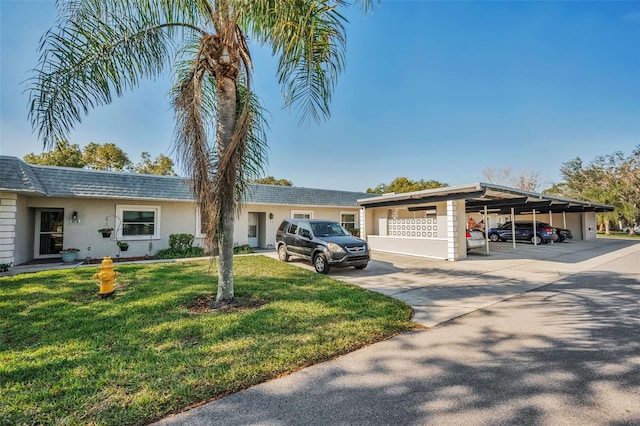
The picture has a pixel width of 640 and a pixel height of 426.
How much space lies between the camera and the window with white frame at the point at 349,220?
1955 cm

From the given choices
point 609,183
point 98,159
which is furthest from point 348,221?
point 609,183

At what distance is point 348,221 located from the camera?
1988 cm

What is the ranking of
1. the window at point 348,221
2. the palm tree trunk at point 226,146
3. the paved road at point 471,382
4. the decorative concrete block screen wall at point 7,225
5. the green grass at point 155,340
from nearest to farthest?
1. the paved road at point 471,382
2. the green grass at point 155,340
3. the palm tree trunk at point 226,146
4. the decorative concrete block screen wall at point 7,225
5. the window at point 348,221

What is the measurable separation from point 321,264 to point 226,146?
5206 millimetres

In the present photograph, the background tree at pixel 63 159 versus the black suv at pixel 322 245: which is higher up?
the background tree at pixel 63 159

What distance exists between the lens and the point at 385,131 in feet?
48.5

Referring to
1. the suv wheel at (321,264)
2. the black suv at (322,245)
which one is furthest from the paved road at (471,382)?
the suv wheel at (321,264)

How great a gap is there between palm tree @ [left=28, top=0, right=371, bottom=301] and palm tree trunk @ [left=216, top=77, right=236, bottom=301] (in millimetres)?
18

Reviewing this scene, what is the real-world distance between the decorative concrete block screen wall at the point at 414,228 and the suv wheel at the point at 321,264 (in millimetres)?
6331

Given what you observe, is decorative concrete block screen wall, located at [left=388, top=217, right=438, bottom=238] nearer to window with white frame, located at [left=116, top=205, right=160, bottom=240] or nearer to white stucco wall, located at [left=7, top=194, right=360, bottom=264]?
white stucco wall, located at [left=7, top=194, right=360, bottom=264]

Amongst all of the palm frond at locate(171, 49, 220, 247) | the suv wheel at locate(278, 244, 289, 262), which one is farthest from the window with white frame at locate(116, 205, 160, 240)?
the palm frond at locate(171, 49, 220, 247)

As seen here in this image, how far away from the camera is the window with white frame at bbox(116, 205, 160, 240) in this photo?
12.4 meters

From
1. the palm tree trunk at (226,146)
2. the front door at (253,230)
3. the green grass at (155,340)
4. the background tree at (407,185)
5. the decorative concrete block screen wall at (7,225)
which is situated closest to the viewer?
the green grass at (155,340)

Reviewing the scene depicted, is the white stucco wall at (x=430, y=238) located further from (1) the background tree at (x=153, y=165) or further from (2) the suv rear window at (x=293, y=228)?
(1) the background tree at (x=153, y=165)
